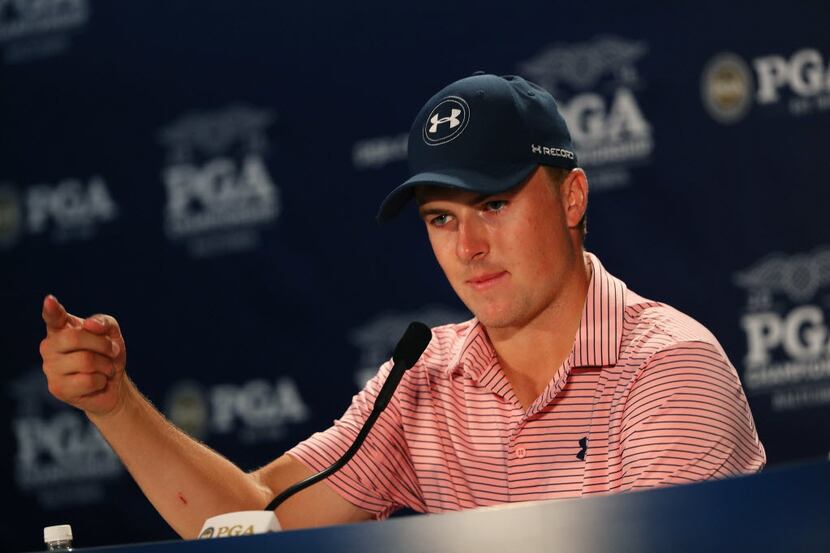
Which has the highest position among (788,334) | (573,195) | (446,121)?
(446,121)

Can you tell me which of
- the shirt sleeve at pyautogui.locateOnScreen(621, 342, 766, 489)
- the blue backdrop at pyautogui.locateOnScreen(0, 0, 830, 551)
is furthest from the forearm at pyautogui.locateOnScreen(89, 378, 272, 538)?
the blue backdrop at pyautogui.locateOnScreen(0, 0, 830, 551)

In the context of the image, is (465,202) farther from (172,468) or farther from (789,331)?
(789,331)

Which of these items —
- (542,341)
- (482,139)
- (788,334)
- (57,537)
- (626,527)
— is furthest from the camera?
(788,334)

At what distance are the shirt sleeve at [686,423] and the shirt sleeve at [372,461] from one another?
17.1 inches

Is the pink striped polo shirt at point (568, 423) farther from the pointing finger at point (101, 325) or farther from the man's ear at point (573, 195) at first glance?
the pointing finger at point (101, 325)

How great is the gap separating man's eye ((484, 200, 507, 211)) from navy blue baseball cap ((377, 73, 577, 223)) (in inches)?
1.7

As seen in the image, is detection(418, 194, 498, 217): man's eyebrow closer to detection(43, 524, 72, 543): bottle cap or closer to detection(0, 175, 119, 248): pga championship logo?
detection(43, 524, 72, 543): bottle cap

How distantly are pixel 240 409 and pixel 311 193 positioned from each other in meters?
0.62

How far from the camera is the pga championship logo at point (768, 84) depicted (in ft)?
9.00

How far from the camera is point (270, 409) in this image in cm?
314

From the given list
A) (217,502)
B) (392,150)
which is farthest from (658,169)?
(217,502)

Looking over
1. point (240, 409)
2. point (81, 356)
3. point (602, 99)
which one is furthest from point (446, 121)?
point (240, 409)

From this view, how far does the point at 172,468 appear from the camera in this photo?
165 centimetres

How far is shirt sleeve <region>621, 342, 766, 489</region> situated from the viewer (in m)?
1.36
